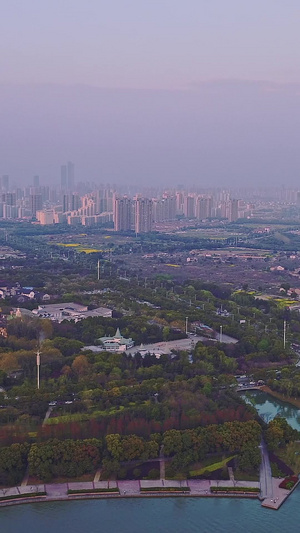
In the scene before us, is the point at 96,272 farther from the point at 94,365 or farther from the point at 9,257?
the point at 94,365

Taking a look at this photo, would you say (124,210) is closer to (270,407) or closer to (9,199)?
(9,199)

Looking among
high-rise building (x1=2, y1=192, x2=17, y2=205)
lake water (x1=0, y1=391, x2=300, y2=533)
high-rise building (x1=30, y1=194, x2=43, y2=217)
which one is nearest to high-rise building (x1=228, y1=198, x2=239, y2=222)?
high-rise building (x1=30, y1=194, x2=43, y2=217)

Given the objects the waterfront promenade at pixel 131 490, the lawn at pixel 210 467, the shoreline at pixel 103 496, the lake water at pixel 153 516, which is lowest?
the lake water at pixel 153 516

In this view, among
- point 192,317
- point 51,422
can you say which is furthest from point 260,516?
point 192,317

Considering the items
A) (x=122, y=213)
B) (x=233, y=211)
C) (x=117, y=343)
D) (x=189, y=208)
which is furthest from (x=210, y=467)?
(x=189, y=208)

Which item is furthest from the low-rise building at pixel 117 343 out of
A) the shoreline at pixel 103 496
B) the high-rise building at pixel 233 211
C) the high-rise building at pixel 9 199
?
the high-rise building at pixel 9 199

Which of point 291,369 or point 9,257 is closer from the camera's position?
point 291,369

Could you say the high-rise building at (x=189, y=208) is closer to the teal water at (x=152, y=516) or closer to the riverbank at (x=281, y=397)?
the riverbank at (x=281, y=397)
